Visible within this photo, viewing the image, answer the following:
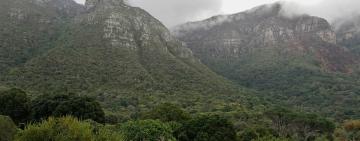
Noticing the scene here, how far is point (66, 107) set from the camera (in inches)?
2867

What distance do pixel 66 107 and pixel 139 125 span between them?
17.8 meters

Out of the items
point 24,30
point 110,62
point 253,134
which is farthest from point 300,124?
point 24,30

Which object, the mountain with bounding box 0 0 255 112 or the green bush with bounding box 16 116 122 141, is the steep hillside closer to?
the mountain with bounding box 0 0 255 112

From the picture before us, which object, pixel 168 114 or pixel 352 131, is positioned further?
pixel 352 131

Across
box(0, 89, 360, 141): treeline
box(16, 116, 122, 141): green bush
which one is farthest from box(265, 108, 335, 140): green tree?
box(16, 116, 122, 141): green bush

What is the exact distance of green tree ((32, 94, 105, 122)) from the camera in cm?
7262

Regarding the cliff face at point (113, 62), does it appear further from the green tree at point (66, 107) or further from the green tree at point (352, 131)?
the green tree at point (352, 131)

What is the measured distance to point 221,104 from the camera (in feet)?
365

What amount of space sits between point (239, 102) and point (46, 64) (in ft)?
168

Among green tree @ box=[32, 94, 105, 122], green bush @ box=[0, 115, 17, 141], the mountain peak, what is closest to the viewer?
green bush @ box=[0, 115, 17, 141]

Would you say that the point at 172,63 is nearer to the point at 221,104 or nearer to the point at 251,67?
the point at 221,104

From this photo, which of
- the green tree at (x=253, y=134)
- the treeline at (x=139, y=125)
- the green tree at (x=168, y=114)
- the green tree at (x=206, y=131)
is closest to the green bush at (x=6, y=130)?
the treeline at (x=139, y=125)

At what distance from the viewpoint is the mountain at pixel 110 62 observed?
10784cm

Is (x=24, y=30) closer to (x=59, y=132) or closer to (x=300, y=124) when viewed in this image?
(x=300, y=124)
